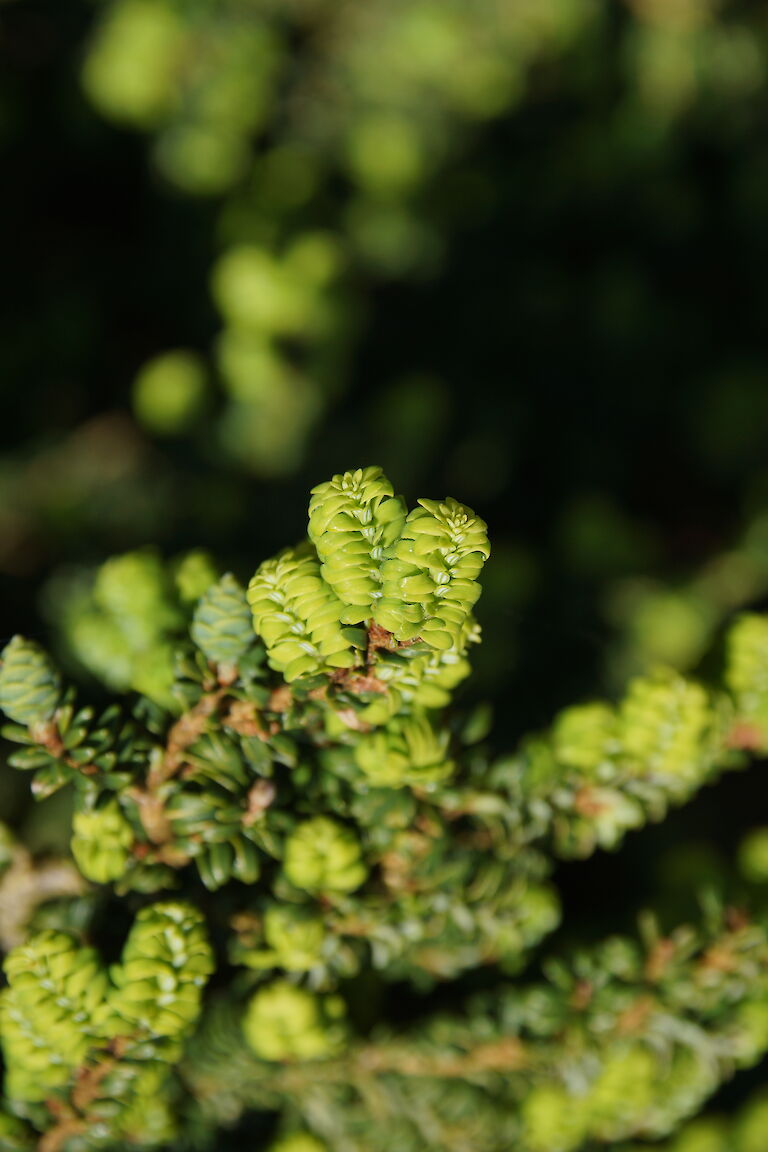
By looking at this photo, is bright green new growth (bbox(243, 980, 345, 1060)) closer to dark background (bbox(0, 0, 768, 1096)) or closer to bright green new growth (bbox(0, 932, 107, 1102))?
bright green new growth (bbox(0, 932, 107, 1102))

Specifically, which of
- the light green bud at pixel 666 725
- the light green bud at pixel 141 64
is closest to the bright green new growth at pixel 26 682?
the light green bud at pixel 666 725

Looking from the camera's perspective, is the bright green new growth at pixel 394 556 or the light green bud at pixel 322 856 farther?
the light green bud at pixel 322 856

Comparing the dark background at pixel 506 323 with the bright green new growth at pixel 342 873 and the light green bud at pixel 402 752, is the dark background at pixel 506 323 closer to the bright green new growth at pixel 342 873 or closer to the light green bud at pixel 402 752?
the bright green new growth at pixel 342 873

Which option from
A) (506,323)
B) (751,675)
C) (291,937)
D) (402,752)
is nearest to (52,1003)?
(291,937)

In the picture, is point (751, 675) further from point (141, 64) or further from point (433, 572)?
point (141, 64)

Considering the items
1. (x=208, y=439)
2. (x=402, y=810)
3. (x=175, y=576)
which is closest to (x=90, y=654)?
(x=175, y=576)

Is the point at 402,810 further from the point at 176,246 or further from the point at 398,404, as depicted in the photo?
the point at 176,246
